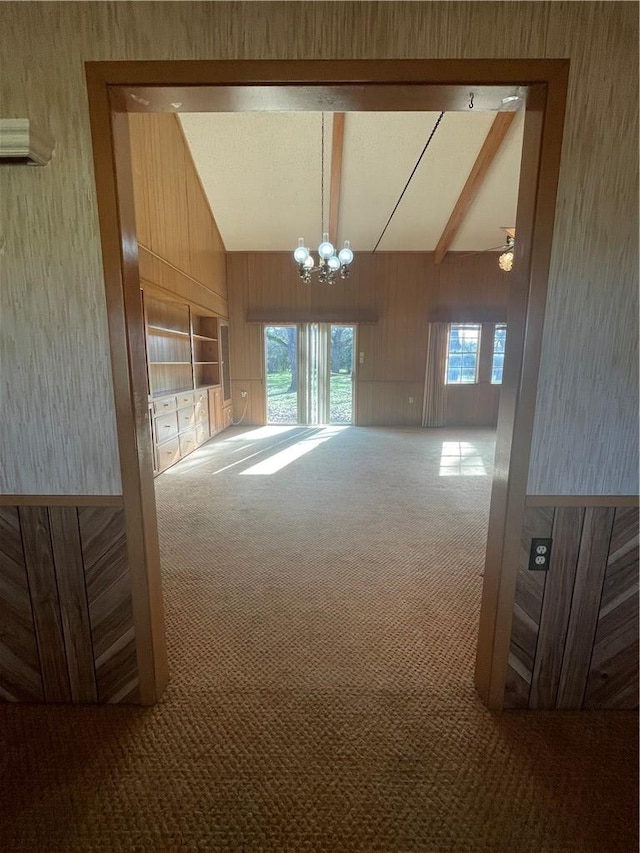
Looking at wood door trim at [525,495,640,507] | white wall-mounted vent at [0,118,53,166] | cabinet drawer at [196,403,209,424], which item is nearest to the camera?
white wall-mounted vent at [0,118,53,166]

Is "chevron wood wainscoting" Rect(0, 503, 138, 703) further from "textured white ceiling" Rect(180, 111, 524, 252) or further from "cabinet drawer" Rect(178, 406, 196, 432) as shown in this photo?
"textured white ceiling" Rect(180, 111, 524, 252)

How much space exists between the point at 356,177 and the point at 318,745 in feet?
20.2

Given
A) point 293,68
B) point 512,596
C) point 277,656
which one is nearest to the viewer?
point 293,68

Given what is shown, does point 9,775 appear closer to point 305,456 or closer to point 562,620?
point 562,620

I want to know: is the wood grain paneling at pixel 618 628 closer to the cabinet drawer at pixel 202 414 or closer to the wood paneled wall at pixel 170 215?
the wood paneled wall at pixel 170 215

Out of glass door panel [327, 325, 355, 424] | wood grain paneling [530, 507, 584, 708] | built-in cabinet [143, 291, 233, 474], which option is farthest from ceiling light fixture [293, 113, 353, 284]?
wood grain paneling [530, 507, 584, 708]

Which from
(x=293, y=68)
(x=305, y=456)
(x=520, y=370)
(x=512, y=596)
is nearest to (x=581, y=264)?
(x=520, y=370)

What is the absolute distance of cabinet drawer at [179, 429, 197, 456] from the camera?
4.88 m

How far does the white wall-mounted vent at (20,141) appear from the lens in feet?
3.23

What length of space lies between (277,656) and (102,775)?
2.36ft

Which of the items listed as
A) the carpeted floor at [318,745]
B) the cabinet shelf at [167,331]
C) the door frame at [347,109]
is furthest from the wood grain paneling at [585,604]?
the cabinet shelf at [167,331]

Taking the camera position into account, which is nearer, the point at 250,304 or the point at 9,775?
the point at 9,775

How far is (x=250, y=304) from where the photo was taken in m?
7.11

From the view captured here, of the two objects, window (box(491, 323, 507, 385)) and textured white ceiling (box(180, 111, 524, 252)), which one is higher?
textured white ceiling (box(180, 111, 524, 252))
